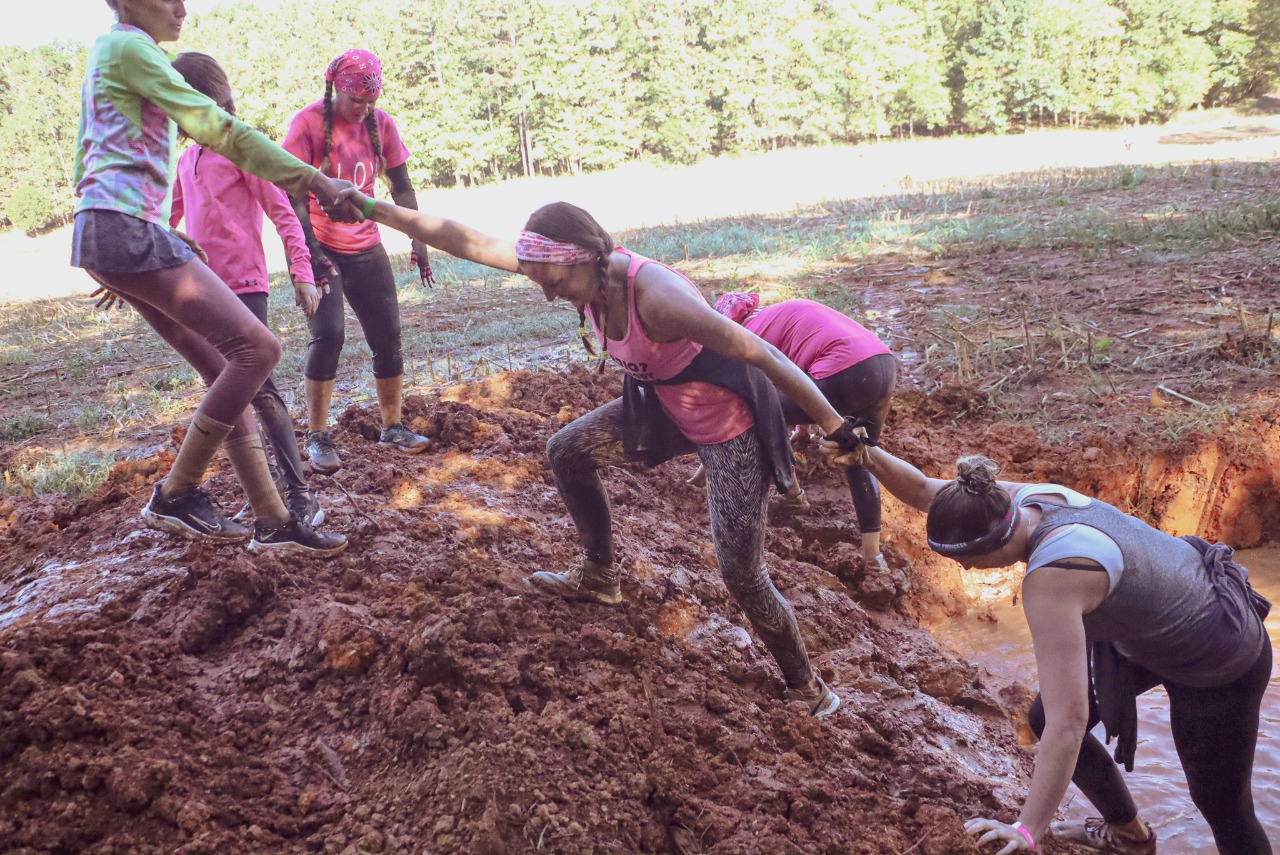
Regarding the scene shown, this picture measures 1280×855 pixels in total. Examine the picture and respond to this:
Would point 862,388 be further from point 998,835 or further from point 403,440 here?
point 403,440

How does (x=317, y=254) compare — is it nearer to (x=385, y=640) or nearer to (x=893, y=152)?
(x=385, y=640)

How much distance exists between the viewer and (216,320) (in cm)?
290

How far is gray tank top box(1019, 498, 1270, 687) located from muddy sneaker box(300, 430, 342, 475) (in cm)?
339

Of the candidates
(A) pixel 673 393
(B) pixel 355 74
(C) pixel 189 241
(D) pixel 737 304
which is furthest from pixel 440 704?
(B) pixel 355 74

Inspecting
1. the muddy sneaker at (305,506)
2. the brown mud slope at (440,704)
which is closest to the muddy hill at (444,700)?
the brown mud slope at (440,704)

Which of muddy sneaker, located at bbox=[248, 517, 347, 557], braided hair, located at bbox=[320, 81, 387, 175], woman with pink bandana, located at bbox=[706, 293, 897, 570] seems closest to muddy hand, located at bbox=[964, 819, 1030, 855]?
woman with pink bandana, located at bbox=[706, 293, 897, 570]

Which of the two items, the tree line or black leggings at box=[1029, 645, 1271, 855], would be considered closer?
black leggings at box=[1029, 645, 1271, 855]

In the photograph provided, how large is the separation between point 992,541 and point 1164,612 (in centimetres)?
49

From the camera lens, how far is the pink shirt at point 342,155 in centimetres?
430

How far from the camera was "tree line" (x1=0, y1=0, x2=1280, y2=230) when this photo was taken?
123 feet

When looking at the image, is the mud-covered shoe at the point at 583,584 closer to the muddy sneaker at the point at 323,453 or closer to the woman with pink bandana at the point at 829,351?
the woman with pink bandana at the point at 829,351

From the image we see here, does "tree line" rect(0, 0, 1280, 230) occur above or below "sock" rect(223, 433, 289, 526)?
above

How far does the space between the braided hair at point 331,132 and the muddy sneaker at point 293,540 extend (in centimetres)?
182

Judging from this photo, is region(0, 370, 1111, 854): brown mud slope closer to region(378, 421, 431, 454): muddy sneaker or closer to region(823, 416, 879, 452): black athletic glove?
region(378, 421, 431, 454): muddy sneaker
